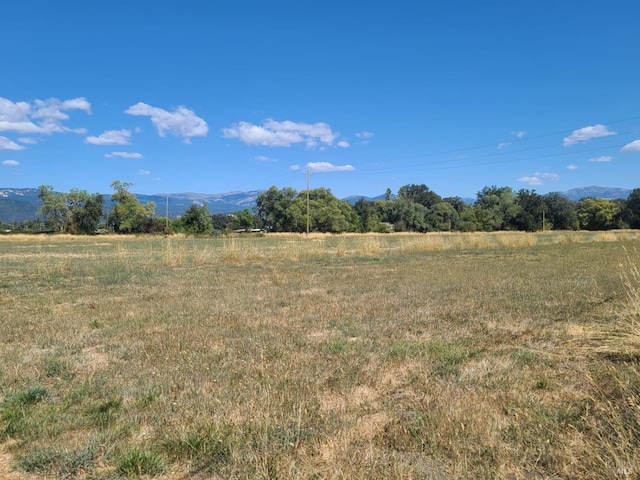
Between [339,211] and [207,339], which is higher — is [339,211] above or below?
above

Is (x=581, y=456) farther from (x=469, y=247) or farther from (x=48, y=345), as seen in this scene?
(x=469, y=247)

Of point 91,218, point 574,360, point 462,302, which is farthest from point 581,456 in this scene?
point 91,218

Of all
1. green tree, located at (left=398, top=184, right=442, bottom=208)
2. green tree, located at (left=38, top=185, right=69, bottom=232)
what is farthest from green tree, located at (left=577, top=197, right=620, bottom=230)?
green tree, located at (left=38, top=185, right=69, bottom=232)

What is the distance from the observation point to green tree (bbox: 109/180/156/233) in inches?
2963

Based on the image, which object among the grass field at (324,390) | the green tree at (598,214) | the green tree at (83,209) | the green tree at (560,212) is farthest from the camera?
the green tree at (560,212)

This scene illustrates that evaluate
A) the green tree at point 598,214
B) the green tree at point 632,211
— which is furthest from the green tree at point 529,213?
the green tree at point 632,211

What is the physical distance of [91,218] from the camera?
243 ft

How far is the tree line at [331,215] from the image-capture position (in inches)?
2908

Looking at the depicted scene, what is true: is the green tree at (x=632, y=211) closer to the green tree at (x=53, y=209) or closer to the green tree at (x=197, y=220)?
the green tree at (x=197, y=220)

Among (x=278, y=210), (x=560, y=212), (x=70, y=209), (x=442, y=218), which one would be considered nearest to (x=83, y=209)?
(x=70, y=209)

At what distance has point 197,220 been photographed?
70.5m

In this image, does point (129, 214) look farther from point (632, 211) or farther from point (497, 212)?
point (632, 211)

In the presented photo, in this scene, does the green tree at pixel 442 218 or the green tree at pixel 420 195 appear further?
the green tree at pixel 420 195

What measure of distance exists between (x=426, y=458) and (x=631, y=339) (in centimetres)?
290
